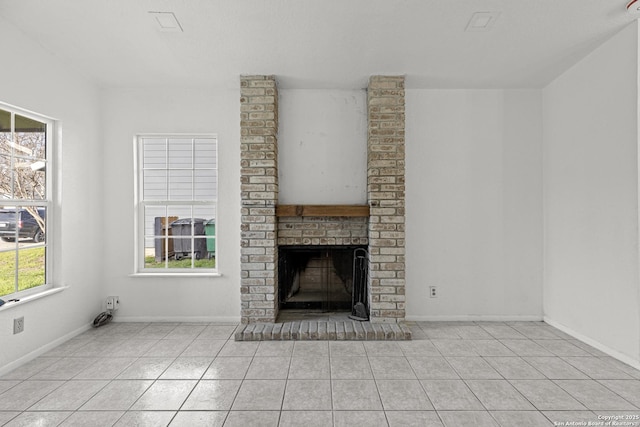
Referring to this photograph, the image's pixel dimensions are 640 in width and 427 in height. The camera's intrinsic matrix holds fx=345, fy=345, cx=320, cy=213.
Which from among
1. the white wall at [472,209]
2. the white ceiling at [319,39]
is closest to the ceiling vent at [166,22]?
the white ceiling at [319,39]

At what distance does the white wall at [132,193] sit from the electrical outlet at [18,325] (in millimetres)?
1102

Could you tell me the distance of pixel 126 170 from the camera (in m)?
3.98

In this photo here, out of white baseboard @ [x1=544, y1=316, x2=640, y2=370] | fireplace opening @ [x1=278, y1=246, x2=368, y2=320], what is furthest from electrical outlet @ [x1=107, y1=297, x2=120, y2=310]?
white baseboard @ [x1=544, y1=316, x2=640, y2=370]

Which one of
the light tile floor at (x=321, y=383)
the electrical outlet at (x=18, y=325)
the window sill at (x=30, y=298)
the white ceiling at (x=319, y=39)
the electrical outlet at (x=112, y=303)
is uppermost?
the white ceiling at (x=319, y=39)

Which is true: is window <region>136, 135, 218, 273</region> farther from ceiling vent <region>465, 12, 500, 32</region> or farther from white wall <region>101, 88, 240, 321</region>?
ceiling vent <region>465, 12, 500, 32</region>

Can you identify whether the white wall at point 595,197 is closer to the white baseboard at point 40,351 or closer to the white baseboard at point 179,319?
the white baseboard at point 179,319

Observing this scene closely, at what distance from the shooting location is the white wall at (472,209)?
399 cm

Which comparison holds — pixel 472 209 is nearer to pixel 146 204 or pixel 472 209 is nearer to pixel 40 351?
pixel 146 204

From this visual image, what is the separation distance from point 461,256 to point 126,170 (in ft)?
13.1

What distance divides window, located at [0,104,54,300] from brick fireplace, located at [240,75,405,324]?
6.01 ft

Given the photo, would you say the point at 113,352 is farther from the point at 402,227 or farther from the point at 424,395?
the point at 402,227

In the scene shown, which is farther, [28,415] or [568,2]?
[568,2]

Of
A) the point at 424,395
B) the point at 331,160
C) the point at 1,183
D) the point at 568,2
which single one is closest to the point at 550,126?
the point at 568,2

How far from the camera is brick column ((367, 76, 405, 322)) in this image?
369 cm
